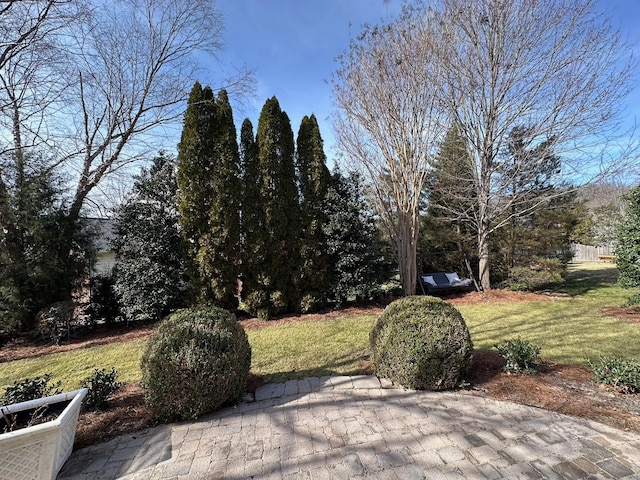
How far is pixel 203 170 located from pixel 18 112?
10.9 ft

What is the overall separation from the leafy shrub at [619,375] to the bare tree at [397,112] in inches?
200

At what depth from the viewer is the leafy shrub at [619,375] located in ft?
9.42

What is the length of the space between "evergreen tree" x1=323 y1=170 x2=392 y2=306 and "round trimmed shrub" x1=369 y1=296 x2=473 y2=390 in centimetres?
426

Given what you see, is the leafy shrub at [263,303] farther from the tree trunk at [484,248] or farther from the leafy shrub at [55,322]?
the tree trunk at [484,248]

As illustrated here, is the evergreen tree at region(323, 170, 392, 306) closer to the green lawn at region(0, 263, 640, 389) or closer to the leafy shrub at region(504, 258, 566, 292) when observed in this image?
the green lawn at region(0, 263, 640, 389)

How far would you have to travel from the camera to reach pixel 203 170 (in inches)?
276

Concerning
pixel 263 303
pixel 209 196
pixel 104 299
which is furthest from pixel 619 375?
pixel 104 299

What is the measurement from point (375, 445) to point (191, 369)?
1.66 m

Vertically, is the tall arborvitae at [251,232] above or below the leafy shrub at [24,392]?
above

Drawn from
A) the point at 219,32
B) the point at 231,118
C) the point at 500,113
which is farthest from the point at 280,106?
the point at 500,113

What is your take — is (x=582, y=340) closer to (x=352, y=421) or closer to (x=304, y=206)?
(x=352, y=421)

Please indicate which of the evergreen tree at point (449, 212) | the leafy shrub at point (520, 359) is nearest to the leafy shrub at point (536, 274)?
the evergreen tree at point (449, 212)

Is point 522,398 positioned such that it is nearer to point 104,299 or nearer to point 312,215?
point 312,215

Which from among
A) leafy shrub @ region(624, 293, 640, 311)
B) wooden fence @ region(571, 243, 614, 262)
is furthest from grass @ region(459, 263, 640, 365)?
wooden fence @ region(571, 243, 614, 262)
